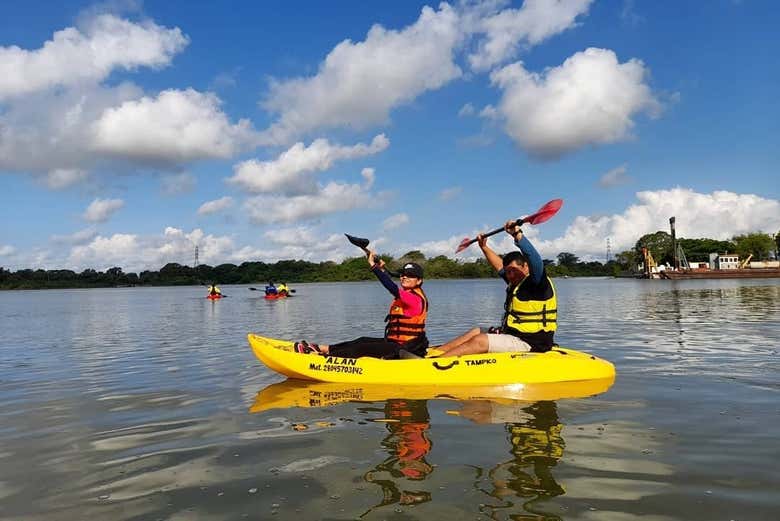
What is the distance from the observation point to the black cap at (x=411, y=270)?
8641 millimetres

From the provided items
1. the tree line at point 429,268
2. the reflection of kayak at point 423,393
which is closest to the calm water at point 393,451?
the reflection of kayak at point 423,393

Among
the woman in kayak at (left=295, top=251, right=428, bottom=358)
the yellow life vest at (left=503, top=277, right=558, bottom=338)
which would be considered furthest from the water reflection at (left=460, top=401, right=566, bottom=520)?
the woman in kayak at (left=295, top=251, right=428, bottom=358)

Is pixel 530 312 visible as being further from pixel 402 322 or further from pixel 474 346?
pixel 402 322

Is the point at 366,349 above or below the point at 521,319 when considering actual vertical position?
below

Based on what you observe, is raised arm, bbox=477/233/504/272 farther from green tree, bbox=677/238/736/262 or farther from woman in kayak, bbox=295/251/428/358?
green tree, bbox=677/238/736/262

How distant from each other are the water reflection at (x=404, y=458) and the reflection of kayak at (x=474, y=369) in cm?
101

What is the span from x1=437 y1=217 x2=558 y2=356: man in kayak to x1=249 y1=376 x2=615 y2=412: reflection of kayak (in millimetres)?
668

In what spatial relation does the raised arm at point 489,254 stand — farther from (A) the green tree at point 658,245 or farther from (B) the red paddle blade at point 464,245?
(A) the green tree at point 658,245

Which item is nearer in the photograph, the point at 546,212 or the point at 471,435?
the point at 471,435

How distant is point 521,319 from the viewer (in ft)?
27.4

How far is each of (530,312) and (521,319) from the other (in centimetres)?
20

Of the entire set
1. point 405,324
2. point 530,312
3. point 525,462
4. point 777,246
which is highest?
point 777,246

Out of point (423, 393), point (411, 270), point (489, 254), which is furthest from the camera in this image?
point (489, 254)

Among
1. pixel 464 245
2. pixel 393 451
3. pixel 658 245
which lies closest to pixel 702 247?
pixel 658 245
